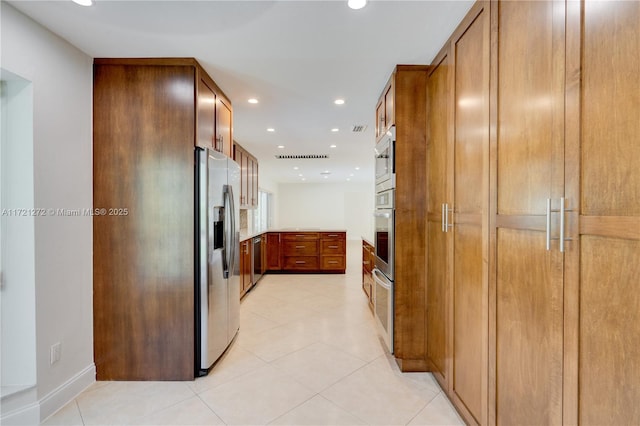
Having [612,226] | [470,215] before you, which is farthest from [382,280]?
[612,226]

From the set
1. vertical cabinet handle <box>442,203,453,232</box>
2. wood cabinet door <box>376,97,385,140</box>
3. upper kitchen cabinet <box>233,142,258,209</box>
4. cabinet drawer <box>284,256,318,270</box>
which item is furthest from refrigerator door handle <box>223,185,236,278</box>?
cabinet drawer <box>284,256,318,270</box>

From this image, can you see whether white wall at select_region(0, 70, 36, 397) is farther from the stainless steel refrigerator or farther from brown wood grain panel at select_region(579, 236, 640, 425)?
brown wood grain panel at select_region(579, 236, 640, 425)

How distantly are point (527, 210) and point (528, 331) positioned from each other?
53 cm

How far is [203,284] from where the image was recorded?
2.36m

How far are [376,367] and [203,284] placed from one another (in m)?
1.62

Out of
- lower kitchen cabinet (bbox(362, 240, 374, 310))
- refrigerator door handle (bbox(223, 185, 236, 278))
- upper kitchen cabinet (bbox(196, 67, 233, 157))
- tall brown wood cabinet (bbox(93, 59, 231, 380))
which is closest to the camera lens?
tall brown wood cabinet (bbox(93, 59, 231, 380))

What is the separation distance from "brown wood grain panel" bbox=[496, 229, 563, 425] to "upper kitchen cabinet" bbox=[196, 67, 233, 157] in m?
2.30

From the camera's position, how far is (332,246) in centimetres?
609

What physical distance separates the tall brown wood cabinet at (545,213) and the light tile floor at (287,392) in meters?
0.43

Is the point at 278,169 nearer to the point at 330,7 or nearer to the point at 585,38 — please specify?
the point at 330,7

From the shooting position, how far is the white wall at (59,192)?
1856 millimetres

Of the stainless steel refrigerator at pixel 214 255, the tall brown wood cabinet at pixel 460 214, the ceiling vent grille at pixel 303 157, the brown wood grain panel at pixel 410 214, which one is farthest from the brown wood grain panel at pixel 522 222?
the ceiling vent grille at pixel 303 157

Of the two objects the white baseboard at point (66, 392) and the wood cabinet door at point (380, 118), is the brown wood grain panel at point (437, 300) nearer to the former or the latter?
the wood cabinet door at point (380, 118)

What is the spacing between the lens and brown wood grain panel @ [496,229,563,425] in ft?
3.73
